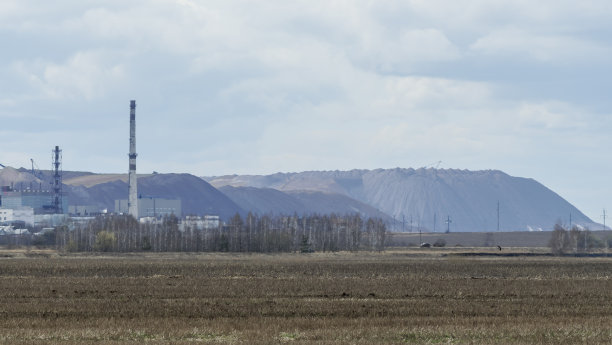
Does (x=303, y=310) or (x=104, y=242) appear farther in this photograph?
(x=104, y=242)

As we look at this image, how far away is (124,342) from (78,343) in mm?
1592

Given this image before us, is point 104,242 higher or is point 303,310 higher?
point 104,242

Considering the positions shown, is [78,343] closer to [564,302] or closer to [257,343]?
[257,343]

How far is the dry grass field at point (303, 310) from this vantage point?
37.7 meters

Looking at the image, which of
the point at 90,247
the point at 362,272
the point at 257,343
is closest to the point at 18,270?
the point at 362,272

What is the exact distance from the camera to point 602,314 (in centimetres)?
4641

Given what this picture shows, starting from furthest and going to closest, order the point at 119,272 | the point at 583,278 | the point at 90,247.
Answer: the point at 90,247 → the point at 119,272 → the point at 583,278

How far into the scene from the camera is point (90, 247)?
191875 mm

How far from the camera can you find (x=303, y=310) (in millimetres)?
48219

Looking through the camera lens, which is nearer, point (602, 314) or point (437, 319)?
Result: point (437, 319)

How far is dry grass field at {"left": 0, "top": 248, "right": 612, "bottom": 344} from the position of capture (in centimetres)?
3769

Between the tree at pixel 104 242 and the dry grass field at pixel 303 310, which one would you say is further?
the tree at pixel 104 242

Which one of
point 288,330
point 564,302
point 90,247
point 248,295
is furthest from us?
point 90,247

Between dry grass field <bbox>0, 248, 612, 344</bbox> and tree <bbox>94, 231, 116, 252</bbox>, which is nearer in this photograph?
dry grass field <bbox>0, 248, 612, 344</bbox>
